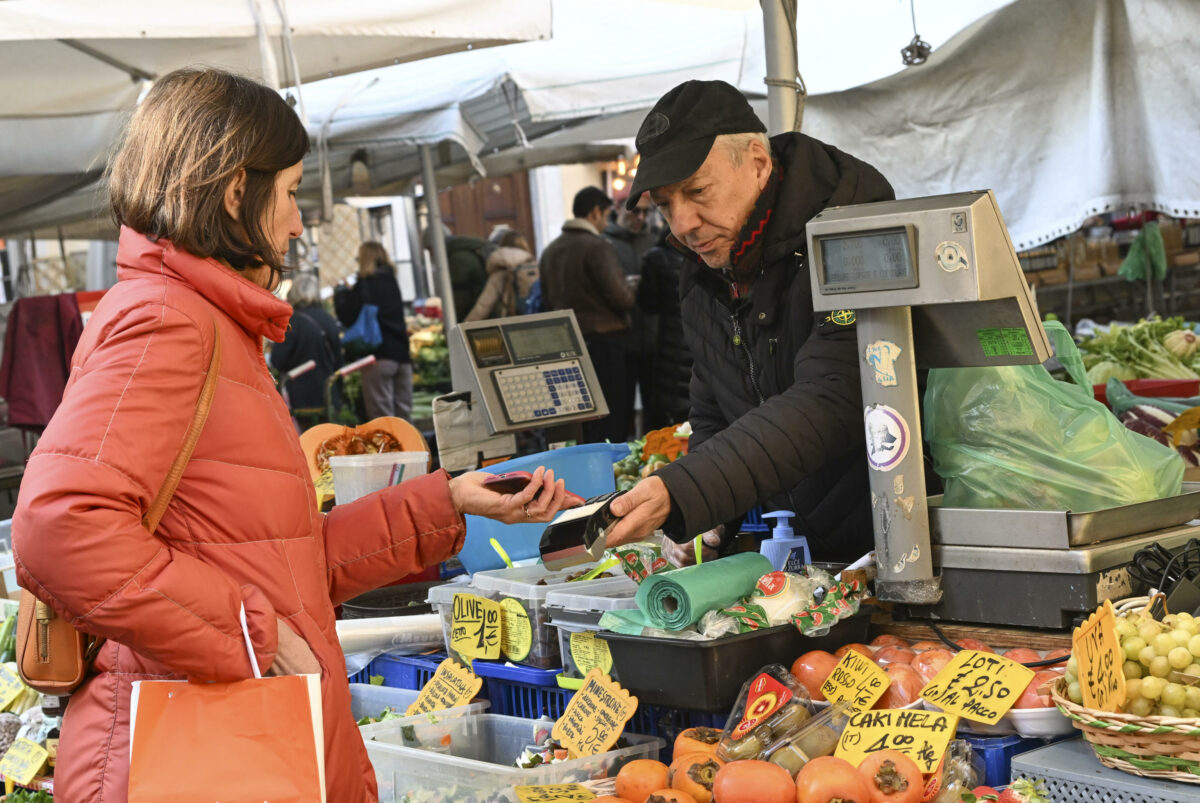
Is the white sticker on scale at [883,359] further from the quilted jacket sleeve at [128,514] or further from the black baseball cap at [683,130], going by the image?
the quilted jacket sleeve at [128,514]

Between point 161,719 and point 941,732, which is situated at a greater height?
point 161,719

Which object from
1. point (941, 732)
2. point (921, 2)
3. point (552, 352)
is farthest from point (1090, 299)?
point (941, 732)

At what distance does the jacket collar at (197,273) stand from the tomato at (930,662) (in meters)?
1.19

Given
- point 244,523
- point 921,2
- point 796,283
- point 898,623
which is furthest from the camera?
point 921,2

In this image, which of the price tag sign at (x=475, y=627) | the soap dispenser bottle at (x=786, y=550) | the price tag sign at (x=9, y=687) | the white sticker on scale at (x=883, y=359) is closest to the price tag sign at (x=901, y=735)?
the white sticker on scale at (x=883, y=359)

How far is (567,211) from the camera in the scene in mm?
23141

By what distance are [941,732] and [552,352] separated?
271 centimetres

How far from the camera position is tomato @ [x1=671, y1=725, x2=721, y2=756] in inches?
80.4

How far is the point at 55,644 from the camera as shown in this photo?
177 centimetres

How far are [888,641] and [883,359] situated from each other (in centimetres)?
51

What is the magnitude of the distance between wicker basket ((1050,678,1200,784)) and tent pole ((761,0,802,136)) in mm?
2473

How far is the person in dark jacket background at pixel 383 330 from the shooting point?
10.0 meters

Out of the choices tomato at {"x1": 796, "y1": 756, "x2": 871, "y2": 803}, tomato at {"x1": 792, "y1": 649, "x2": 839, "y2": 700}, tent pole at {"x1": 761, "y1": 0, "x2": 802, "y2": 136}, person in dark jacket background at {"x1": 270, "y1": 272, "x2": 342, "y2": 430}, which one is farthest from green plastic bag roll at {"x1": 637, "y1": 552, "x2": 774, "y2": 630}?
person in dark jacket background at {"x1": 270, "y1": 272, "x2": 342, "y2": 430}

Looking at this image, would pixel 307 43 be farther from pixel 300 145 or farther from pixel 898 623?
pixel 898 623
